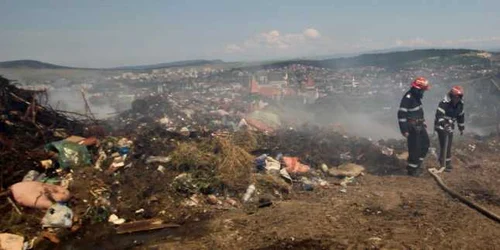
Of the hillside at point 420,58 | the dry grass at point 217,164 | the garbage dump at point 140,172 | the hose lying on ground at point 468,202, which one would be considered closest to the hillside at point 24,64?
the hillside at point 420,58

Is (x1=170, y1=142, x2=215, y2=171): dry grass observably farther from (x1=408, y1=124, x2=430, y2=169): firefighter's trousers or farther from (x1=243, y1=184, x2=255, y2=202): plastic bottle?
(x1=408, y1=124, x2=430, y2=169): firefighter's trousers

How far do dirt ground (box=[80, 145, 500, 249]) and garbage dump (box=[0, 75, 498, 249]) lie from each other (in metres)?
0.25

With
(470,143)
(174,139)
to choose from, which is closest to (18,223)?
(174,139)

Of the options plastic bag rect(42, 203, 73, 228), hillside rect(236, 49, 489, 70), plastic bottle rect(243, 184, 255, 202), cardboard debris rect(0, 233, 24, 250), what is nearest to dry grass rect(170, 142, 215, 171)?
plastic bottle rect(243, 184, 255, 202)

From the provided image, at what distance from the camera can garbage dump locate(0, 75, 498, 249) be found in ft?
16.0

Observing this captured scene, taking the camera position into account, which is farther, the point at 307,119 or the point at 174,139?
the point at 307,119

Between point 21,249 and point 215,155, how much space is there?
3.00m

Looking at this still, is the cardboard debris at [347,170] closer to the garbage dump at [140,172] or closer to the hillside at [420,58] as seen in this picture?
the garbage dump at [140,172]

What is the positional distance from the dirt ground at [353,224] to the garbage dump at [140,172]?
252 mm

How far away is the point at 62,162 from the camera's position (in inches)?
236

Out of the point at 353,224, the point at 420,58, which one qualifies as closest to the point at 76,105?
the point at 353,224

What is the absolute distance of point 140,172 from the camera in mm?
6137

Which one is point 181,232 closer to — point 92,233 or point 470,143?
point 92,233

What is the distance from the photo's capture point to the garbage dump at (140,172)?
4.86 m
